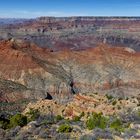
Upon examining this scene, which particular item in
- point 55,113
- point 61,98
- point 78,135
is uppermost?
point 78,135

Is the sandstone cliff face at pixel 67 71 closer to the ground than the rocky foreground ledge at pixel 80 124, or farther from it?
closer to the ground

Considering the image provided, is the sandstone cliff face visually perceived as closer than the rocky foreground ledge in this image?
No

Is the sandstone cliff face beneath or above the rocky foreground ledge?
beneath

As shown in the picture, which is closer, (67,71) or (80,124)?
(80,124)

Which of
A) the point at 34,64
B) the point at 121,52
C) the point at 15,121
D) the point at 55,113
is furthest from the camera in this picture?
the point at 121,52

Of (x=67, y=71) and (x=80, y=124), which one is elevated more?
(x=80, y=124)

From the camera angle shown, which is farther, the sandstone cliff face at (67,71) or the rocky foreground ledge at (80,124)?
the sandstone cliff face at (67,71)

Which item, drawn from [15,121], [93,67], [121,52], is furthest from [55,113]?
[121,52]

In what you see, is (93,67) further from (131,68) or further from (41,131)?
(41,131)
